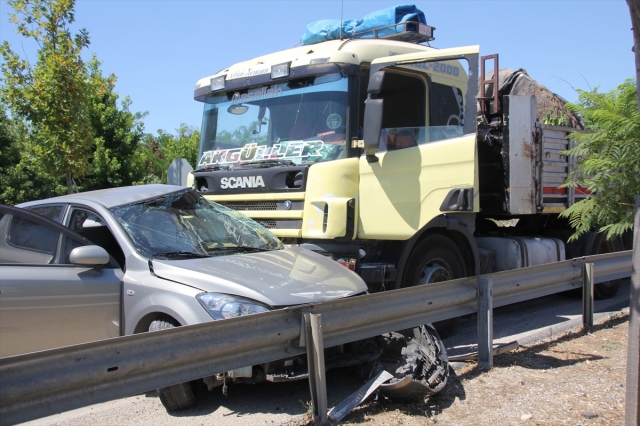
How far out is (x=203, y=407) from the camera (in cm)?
437

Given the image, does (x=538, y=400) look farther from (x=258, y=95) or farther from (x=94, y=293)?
(x=258, y=95)

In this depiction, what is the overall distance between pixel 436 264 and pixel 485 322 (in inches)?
62.0

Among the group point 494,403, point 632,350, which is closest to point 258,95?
point 494,403

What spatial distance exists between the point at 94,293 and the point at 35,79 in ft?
30.6

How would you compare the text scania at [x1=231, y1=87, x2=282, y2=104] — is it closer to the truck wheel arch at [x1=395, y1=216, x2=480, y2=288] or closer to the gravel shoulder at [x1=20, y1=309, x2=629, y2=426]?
the truck wheel arch at [x1=395, y1=216, x2=480, y2=288]

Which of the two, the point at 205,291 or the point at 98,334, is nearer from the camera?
the point at 205,291

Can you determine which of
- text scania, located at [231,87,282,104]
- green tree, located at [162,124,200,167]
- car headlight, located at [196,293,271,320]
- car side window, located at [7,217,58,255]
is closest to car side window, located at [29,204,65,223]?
car side window, located at [7,217,58,255]

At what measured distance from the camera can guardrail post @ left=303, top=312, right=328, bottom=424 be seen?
12.7 feet

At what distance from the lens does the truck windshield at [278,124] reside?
633 cm

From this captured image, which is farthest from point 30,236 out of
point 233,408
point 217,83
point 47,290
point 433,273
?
point 433,273

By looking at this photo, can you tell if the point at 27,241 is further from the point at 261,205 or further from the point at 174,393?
the point at 261,205

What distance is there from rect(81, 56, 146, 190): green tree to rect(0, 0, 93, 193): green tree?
6502mm

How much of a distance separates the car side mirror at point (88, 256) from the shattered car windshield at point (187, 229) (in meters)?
0.30

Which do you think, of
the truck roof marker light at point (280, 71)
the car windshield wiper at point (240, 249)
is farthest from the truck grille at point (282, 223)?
the truck roof marker light at point (280, 71)
